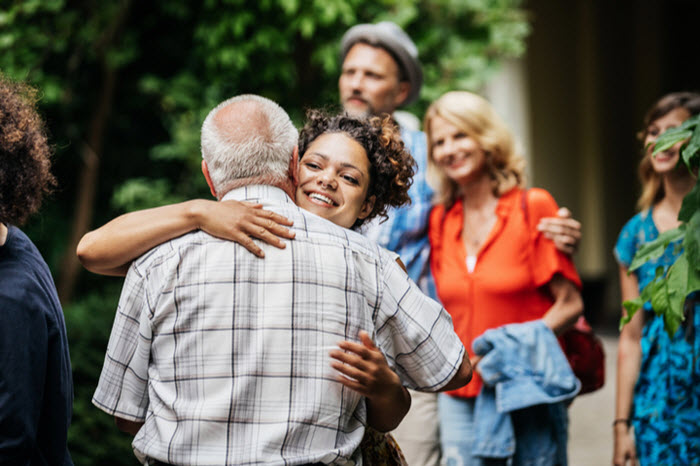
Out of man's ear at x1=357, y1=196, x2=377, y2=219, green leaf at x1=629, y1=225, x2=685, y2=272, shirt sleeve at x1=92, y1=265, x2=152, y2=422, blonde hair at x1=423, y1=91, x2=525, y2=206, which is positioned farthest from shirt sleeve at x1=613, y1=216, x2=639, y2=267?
shirt sleeve at x1=92, y1=265, x2=152, y2=422

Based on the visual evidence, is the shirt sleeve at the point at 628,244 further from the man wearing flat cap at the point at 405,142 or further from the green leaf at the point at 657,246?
the green leaf at the point at 657,246

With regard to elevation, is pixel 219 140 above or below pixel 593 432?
above

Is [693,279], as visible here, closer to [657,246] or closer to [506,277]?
[657,246]

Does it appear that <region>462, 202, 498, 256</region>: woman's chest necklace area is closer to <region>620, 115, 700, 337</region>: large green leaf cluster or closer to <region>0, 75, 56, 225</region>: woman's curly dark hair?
<region>620, 115, 700, 337</region>: large green leaf cluster

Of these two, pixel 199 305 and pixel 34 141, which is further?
pixel 34 141

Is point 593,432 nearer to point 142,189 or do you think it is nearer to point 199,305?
point 142,189

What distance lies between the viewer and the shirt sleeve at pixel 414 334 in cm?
206

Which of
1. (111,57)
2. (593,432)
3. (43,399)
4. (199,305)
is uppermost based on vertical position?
(111,57)

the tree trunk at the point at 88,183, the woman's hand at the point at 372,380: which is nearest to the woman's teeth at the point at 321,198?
the woman's hand at the point at 372,380

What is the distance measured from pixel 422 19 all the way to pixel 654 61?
6797mm

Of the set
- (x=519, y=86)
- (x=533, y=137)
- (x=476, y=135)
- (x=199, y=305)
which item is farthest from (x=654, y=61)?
(x=199, y=305)

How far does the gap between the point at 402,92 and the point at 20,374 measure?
2656 mm

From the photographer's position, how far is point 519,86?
30.2 ft

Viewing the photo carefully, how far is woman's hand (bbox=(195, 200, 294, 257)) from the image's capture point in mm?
1905
